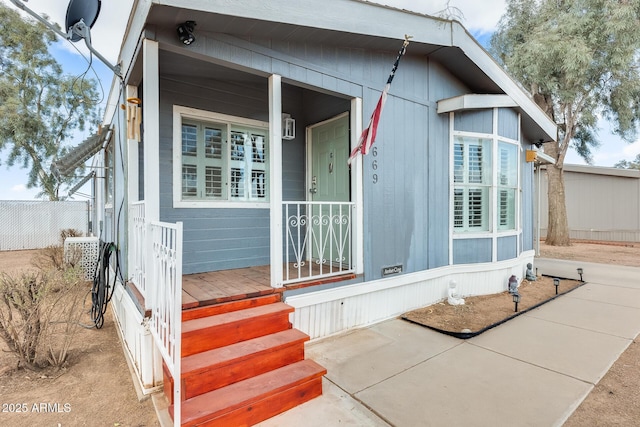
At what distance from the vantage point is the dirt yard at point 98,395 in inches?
81.8

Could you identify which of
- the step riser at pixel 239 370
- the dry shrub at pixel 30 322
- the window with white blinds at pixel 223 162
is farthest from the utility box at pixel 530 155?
the dry shrub at pixel 30 322

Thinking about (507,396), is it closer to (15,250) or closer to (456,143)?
(456,143)

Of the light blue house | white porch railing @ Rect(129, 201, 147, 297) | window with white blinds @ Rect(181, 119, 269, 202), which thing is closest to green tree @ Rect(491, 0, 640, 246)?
the light blue house

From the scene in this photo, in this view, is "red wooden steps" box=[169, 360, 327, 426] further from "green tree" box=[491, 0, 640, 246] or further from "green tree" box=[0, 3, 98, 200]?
"green tree" box=[0, 3, 98, 200]

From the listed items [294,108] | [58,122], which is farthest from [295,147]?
[58,122]

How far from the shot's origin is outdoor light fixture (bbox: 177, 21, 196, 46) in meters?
2.50

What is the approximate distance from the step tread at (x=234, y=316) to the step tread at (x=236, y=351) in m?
0.17

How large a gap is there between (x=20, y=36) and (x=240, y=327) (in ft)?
52.0

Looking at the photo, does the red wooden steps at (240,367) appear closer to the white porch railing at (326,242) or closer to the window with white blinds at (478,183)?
the white porch railing at (326,242)

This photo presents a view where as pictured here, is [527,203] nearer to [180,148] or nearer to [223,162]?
[223,162]

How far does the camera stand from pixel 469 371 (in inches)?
105

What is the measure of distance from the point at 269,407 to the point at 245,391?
187 millimetres

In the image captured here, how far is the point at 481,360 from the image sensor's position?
2.86 m

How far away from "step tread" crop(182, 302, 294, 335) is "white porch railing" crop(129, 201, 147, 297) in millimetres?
499
